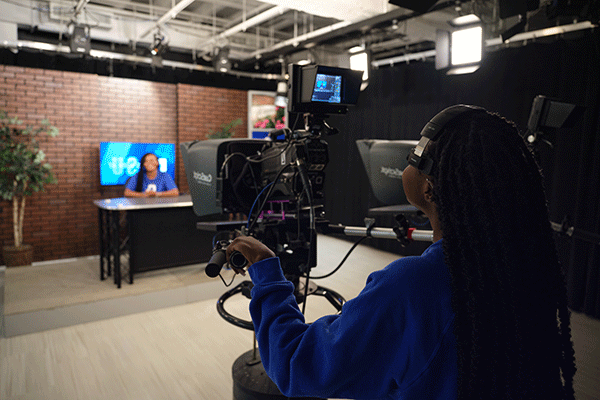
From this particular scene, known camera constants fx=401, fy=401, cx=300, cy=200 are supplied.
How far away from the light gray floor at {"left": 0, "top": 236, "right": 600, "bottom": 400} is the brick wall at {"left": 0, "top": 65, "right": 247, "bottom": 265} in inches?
39.7

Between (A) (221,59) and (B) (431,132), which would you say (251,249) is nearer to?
(B) (431,132)

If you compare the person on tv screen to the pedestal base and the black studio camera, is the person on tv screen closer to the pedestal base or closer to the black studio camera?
the pedestal base

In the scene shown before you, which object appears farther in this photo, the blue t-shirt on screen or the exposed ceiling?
the blue t-shirt on screen

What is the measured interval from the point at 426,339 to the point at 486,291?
0.40ft

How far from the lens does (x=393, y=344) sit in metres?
0.66

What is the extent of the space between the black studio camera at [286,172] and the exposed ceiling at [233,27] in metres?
2.41

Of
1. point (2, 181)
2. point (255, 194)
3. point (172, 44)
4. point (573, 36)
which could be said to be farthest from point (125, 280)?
point (573, 36)

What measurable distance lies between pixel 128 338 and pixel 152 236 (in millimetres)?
1233

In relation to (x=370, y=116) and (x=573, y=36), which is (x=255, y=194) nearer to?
(x=573, y=36)

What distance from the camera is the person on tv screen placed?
188 inches

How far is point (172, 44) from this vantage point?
19.4 feet

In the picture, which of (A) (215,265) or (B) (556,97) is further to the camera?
(B) (556,97)

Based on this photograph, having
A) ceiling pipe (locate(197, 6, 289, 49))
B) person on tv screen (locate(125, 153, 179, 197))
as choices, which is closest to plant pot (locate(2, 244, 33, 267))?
person on tv screen (locate(125, 153, 179, 197))

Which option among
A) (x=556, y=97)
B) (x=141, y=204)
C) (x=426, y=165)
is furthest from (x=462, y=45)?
(x=141, y=204)
